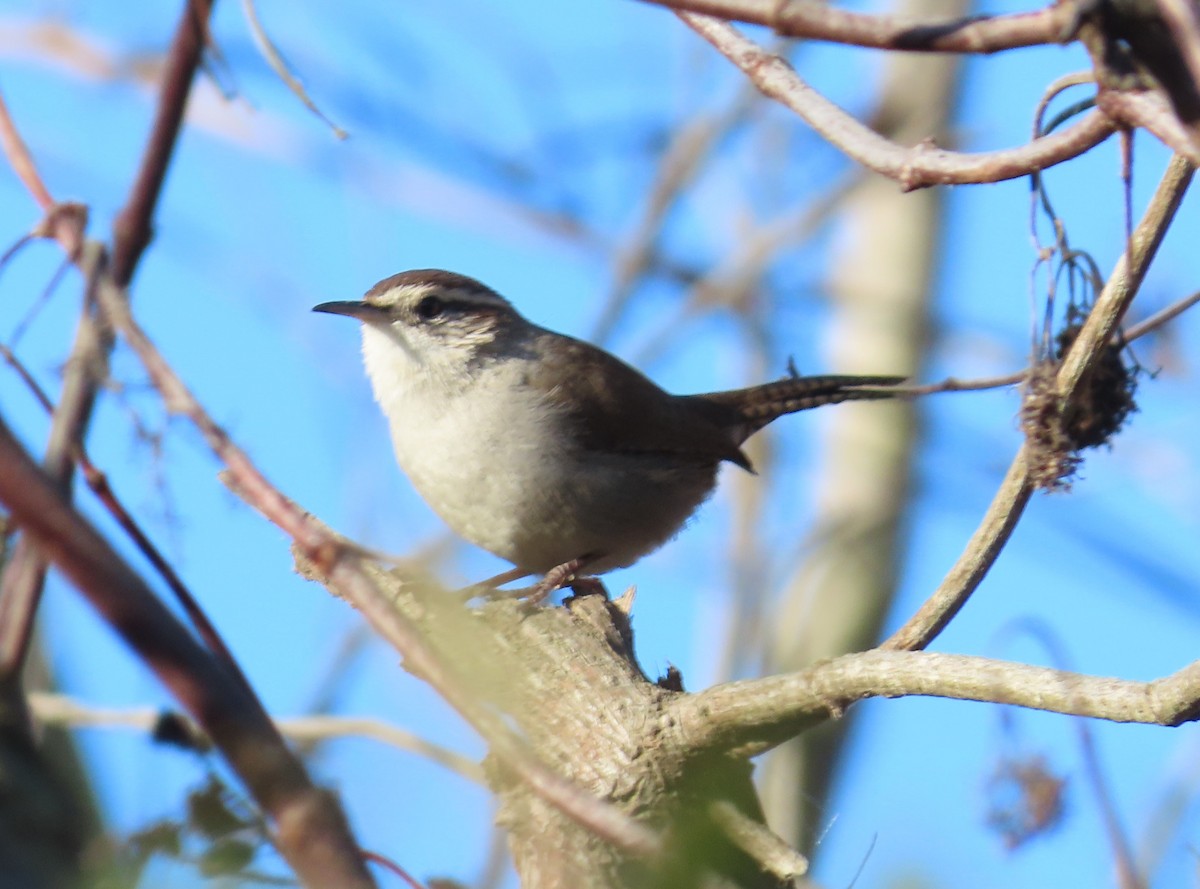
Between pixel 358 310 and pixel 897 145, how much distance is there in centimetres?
325

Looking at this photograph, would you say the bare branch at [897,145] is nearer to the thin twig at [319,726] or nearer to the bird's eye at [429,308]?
the thin twig at [319,726]

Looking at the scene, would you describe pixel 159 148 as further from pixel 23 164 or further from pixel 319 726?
pixel 319 726

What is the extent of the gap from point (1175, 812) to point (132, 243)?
324 centimetres

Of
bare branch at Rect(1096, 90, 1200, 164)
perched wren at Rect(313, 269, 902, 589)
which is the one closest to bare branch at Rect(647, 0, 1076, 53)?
bare branch at Rect(1096, 90, 1200, 164)

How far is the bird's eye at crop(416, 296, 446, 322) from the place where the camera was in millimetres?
5055

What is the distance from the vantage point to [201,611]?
0.92 m

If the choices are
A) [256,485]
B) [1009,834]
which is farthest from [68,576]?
[1009,834]

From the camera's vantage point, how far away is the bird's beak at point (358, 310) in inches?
191

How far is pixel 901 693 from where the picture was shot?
228cm

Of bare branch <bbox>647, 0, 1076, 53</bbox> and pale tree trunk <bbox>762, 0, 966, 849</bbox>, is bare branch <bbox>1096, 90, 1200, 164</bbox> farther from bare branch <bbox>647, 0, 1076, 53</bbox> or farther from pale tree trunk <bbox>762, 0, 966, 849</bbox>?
pale tree trunk <bbox>762, 0, 966, 849</bbox>

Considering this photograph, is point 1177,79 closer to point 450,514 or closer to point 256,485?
point 256,485

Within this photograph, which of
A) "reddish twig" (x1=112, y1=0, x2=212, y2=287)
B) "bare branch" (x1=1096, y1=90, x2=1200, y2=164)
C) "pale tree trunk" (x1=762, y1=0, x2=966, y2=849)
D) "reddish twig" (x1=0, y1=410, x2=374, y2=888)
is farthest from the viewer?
"pale tree trunk" (x1=762, y1=0, x2=966, y2=849)

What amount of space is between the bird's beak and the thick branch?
2542 mm

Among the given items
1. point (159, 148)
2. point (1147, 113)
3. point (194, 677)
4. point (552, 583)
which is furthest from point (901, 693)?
point (552, 583)
